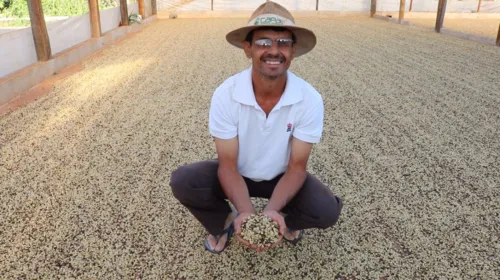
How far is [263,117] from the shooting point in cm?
152

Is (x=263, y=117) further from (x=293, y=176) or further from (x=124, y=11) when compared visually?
(x=124, y=11)

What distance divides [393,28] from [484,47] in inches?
112

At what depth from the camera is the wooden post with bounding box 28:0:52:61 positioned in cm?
452

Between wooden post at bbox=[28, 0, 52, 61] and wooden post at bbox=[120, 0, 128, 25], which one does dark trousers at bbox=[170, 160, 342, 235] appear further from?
wooden post at bbox=[120, 0, 128, 25]

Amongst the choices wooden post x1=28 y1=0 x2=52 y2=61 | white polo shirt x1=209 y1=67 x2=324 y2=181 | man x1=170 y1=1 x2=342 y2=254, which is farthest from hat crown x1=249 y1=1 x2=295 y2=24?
wooden post x1=28 y1=0 x2=52 y2=61

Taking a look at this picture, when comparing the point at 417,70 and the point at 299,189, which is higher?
the point at 299,189

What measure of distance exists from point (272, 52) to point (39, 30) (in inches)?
158

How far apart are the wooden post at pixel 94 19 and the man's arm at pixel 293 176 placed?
5825mm

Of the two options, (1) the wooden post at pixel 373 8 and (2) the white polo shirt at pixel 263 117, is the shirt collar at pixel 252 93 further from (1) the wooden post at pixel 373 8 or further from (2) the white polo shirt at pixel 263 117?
(1) the wooden post at pixel 373 8

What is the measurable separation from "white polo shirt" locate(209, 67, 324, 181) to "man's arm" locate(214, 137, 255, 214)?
0.12 feet

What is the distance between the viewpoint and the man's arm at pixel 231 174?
59.9 inches

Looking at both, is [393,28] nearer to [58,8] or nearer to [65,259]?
[58,8]

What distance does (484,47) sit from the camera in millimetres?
6590

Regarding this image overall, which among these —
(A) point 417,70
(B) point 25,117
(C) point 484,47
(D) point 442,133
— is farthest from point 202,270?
(C) point 484,47
